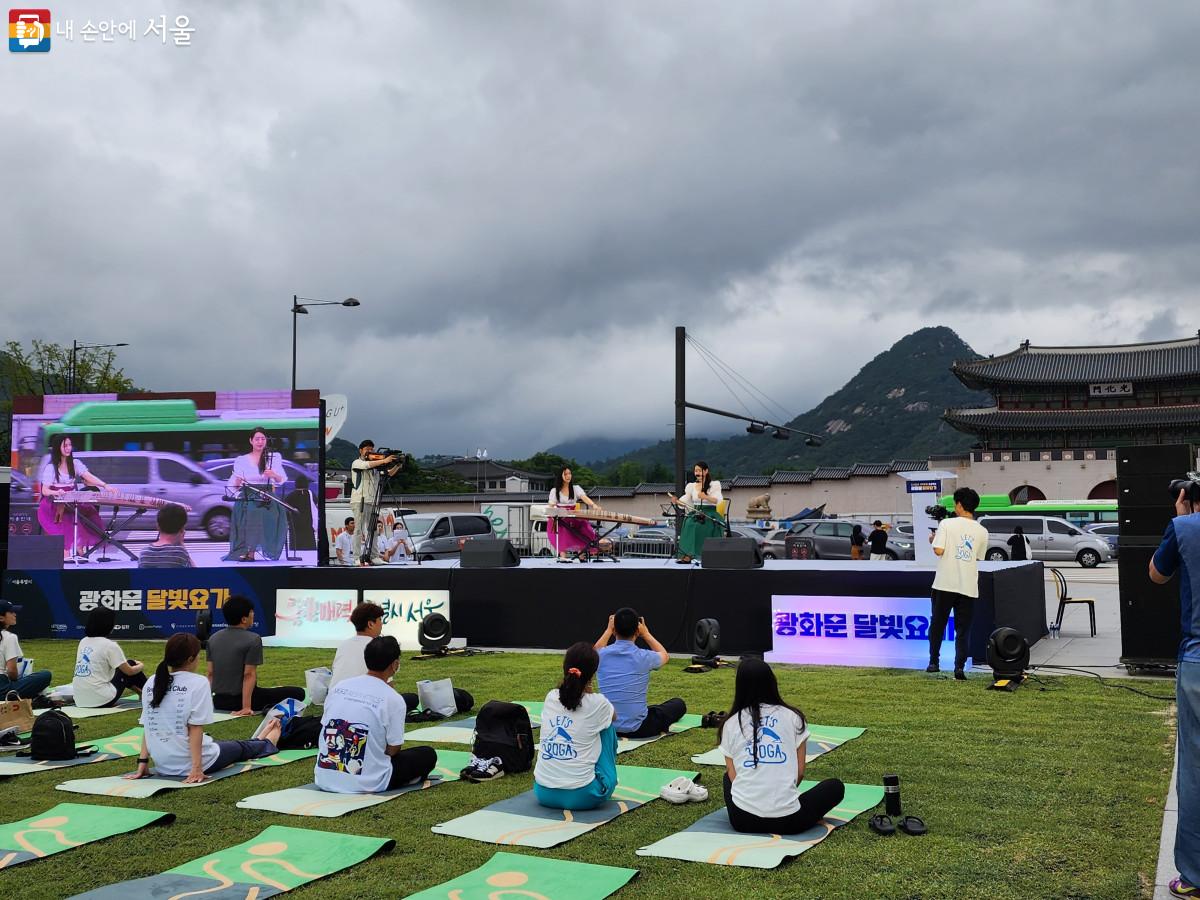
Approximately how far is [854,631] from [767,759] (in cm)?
759

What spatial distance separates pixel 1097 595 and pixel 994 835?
17636 millimetres

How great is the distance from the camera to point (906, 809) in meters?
6.24

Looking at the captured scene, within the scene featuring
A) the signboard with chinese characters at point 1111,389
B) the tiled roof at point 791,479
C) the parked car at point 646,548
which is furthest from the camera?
the signboard with chinese characters at point 1111,389

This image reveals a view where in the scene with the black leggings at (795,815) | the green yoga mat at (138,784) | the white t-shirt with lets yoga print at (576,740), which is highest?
the white t-shirt with lets yoga print at (576,740)

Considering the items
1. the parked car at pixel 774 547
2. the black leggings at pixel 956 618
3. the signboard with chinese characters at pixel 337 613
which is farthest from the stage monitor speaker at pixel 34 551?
the parked car at pixel 774 547

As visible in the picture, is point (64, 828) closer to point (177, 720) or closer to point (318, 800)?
point (177, 720)

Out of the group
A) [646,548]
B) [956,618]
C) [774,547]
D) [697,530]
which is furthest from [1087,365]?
[956,618]

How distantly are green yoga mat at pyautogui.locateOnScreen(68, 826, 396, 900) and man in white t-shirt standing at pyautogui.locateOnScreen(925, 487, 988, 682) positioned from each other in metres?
7.34

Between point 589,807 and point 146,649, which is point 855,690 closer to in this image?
point 589,807

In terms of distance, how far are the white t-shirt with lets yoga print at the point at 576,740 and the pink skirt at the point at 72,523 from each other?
15.3 meters

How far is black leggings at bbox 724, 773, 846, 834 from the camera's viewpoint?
5637 mm

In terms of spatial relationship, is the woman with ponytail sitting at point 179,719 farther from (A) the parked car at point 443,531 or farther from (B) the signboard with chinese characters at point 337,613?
(A) the parked car at point 443,531

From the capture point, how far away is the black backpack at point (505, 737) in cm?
740

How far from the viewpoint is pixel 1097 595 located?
21.3 meters
